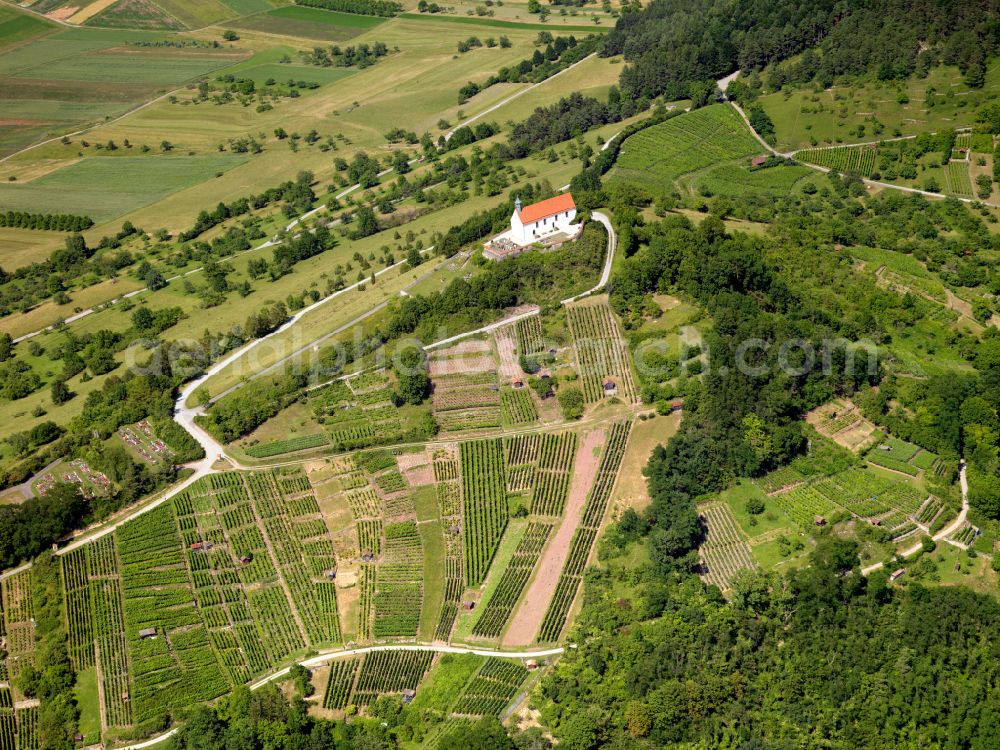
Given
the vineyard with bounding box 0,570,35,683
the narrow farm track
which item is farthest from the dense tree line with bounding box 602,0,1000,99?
the vineyard with bounding box 0,570,35,683

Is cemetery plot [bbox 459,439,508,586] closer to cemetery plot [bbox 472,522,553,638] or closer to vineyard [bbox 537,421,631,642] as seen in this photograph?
cemetery plot [bbox 472,522,553,638]

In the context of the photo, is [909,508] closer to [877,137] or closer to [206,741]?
[206,741]

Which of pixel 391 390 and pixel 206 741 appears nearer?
pixel 206 741

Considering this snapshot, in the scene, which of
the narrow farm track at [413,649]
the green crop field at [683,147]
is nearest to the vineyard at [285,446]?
the narrow farm track at [413,649]

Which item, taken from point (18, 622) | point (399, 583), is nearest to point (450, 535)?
point (399, 583)

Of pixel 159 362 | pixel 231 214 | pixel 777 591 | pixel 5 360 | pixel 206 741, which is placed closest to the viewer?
pixel 206 741

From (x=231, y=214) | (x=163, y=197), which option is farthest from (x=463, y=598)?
(x=163, y=197)
